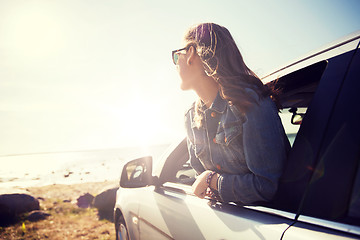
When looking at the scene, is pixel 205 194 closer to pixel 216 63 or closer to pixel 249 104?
pixel 249 104

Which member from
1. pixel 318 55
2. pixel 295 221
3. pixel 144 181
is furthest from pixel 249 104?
pixel 144 181

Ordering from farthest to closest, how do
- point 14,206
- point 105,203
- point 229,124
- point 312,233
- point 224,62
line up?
point 105,203 < point 14,206 < point 224,62 < point 229,124 < point 312,233

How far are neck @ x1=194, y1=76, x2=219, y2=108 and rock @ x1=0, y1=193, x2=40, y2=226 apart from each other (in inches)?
285

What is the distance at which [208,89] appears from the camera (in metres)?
1.58

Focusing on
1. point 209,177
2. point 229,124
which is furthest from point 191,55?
point 209,177

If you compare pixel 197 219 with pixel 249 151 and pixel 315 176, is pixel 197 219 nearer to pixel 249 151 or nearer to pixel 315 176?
pixel 249 151

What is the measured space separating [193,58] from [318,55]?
2.64 feet

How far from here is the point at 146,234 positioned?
193 cm

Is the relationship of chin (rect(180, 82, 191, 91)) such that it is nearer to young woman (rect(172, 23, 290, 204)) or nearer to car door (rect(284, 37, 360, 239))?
young woman (rect(172, 23, 290, 204))

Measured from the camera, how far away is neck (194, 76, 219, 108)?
1.56 m

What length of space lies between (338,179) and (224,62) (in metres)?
0.91

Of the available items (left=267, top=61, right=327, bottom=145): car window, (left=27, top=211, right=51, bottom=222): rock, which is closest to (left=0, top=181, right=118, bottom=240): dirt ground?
(left=27, top=211, right=51, bottom=222): rock

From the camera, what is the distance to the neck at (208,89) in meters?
1.56

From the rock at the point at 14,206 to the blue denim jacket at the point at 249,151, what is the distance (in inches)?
290
